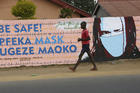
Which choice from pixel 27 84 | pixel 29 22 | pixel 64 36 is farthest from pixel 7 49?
pixel 27 84

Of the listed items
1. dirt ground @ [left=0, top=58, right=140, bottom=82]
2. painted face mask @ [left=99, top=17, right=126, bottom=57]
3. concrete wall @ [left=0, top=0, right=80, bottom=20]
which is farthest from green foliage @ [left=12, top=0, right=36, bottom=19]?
concrete wall @ [left=0, top=0, right=80, bottom=20]

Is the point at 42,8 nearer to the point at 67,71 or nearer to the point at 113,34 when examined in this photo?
Answer: the point at 113,34

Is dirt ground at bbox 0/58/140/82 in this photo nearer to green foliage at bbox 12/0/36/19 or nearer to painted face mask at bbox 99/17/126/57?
painted face mask at bbox 99/17/126/57

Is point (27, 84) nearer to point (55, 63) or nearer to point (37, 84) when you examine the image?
point (37, 84)

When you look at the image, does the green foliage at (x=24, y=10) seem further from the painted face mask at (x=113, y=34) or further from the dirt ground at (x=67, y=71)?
the painted face mask at (x=113, y=34)

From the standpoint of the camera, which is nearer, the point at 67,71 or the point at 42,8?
the point at 67,71

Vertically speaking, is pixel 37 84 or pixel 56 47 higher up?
pixel 56 47

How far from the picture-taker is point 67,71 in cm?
989

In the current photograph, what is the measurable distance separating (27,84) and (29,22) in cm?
360

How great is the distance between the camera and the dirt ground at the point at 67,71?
9.07m

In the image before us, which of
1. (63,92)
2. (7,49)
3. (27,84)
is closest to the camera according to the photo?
(63,92)

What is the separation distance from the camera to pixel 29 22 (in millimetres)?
10867

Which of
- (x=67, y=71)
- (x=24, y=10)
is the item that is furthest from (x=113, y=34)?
(x=24, y=10)

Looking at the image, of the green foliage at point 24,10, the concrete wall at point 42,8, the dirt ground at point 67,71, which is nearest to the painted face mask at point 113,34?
the dirt ground at point 67,71
